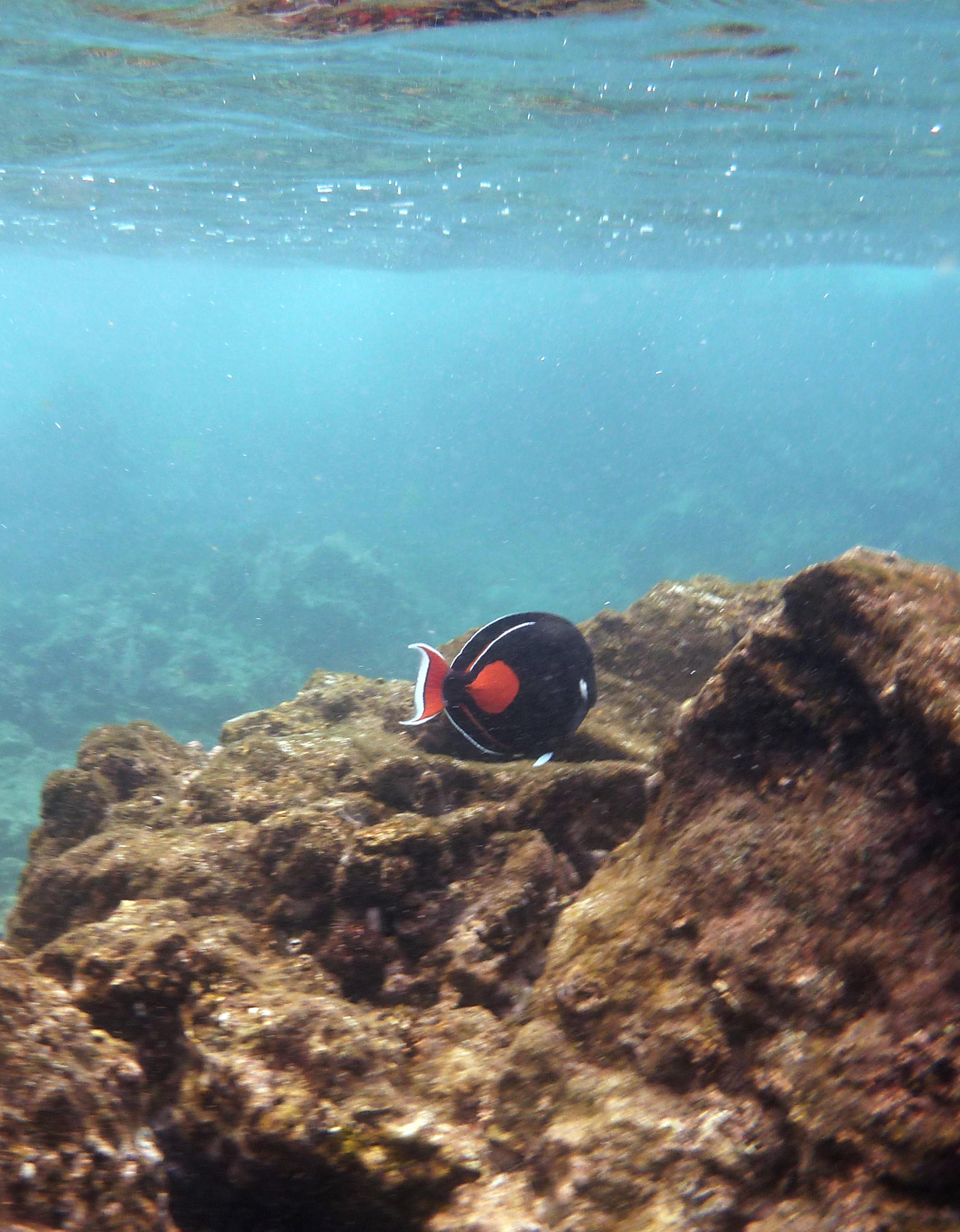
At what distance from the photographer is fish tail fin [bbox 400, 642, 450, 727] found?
3234 millimetres

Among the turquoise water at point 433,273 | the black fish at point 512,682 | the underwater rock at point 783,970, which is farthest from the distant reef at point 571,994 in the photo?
the turquoise water at point 433,273

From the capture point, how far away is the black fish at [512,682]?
10.8 feet

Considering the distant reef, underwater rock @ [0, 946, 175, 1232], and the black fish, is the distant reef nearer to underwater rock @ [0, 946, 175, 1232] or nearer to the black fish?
underwater rock @ [0, 946, 175, 1232]

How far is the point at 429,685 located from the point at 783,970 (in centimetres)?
184

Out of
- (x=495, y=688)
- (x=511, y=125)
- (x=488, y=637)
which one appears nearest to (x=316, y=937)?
(x=495, y=688)

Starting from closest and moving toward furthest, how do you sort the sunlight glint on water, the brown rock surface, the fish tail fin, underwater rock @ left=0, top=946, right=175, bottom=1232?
underwater rock @ left=0, top=946, right=175, bottom=1232 → the brown rock surface → the fish tail fin → the sunlight glint on water

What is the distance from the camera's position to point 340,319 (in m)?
128

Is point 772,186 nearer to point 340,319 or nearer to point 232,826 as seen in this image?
point 232,826

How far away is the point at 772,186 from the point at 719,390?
73.4 meters

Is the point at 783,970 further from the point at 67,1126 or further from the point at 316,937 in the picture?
the point at 67,1126

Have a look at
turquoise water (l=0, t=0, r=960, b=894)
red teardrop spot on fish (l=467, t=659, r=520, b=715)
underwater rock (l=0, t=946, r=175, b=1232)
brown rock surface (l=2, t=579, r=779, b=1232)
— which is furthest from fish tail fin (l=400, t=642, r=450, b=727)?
turquoise water (l=0, t=0, r=960, b=894)

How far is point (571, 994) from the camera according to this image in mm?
2199

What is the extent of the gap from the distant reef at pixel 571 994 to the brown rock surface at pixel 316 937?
0.04 feet

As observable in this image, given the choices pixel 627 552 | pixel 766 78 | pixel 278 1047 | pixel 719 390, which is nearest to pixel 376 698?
pixel 278 1047
